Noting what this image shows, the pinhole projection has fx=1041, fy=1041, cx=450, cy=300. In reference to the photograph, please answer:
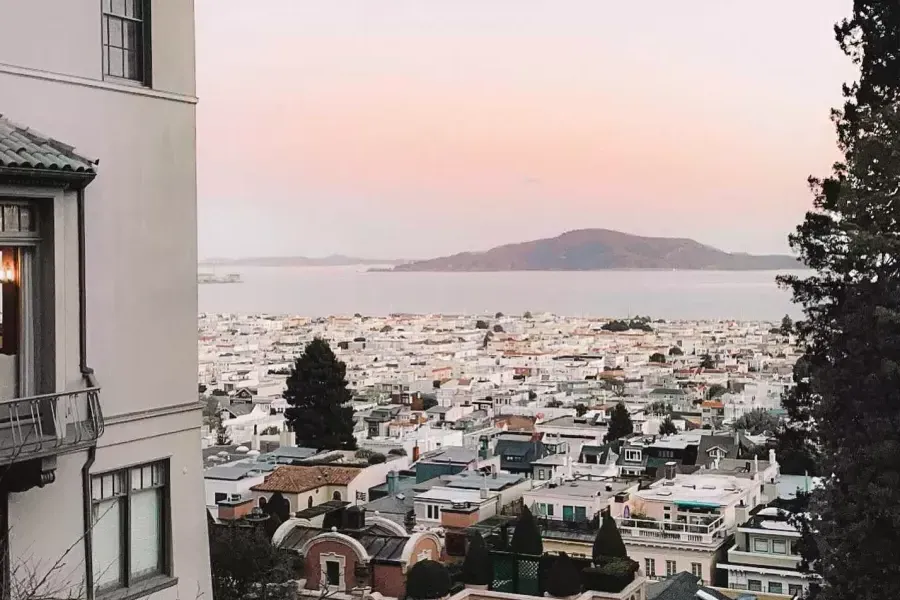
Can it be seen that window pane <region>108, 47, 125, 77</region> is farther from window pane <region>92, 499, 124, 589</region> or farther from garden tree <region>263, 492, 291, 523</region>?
garden tree <region>263, 492, 291, 523</region>

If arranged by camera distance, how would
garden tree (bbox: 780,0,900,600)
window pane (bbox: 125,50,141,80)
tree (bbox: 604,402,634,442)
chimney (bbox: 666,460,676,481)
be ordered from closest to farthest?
window pane (bbox: 125,50,141,80), garden tree (bbox: 780,0,900,600), chimney (bbox: 666,460,676,481), tree (bbox: 604,402,634,442)

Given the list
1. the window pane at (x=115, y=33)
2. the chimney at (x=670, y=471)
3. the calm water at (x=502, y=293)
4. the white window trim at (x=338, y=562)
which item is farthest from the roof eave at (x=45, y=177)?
the calm water at (x=502, y=293)

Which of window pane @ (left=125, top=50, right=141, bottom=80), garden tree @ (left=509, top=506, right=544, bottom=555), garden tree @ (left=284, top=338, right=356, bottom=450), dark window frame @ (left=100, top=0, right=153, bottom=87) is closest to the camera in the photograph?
dark window frame @ (left=100, top=0, right=153, bottom=87)

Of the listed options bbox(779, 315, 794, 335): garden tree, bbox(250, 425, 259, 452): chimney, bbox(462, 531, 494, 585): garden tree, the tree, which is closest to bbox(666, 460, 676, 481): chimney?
the tree

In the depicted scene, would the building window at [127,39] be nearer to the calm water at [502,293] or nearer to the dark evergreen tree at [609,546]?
the dark evergreen tree at [609,546]

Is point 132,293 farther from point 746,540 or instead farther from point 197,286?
point 746,540
